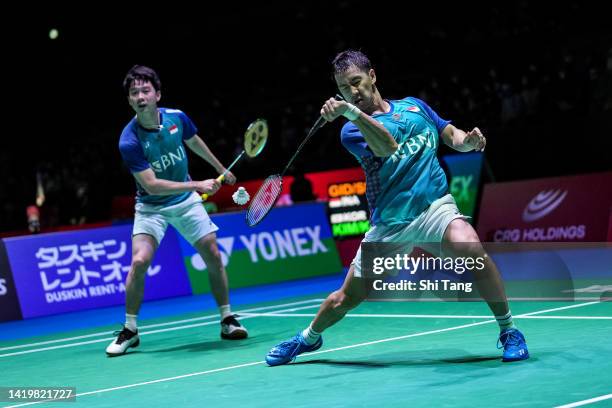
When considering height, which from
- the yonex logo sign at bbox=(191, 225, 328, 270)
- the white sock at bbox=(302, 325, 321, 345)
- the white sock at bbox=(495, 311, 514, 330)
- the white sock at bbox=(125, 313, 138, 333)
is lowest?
the yonex logo sign at bbox=(191, 225, 328, 270)

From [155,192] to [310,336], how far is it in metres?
1.96

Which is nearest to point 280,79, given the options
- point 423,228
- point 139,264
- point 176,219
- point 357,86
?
point 176,219

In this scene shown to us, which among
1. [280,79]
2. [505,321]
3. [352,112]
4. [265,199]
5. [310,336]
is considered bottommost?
[310,336]

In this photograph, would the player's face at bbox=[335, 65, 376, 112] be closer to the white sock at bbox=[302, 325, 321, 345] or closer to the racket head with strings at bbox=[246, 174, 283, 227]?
the racket head with strings at bbox=[246, 174, 283, 227]

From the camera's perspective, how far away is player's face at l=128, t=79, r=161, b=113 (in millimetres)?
7594

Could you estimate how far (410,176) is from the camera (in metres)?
5.80

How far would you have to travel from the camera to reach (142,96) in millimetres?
7609

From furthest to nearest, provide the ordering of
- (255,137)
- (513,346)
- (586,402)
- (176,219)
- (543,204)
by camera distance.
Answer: (543,204)
(176,219)
(255,137)
(513,346)
(586,402)

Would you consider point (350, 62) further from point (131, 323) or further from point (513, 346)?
point (131, 323)

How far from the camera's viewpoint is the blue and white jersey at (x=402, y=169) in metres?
5.79

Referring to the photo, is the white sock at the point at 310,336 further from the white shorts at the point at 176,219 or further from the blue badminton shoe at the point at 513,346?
the white shorts at the point at 176,219

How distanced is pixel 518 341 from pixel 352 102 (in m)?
1.62

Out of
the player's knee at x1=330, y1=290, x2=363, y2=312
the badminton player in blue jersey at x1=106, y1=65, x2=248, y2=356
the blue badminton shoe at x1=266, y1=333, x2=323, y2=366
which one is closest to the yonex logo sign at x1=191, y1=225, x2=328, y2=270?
the badminton player in blue jersey at x1=106, y1=65, x2=248, y2=356

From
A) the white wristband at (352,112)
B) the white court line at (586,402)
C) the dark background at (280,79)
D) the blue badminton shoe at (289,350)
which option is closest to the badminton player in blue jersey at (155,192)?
the blue badminton shoe at (289,350)
